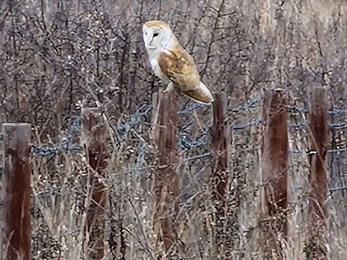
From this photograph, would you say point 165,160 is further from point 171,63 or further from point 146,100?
point 146,100

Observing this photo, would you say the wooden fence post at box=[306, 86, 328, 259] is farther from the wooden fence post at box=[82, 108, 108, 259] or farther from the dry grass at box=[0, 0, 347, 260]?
the wooden fence post at box=[82, 108, 108, 259]

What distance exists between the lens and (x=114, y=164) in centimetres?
331

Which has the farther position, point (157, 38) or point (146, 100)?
point (146, 100)

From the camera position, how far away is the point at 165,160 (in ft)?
11.3

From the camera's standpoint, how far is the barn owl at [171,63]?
12.3 ft

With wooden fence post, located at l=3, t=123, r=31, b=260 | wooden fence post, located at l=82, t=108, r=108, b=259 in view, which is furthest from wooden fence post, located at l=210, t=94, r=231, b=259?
wooden fence post, located at l=3, t=123, r=31, b=260

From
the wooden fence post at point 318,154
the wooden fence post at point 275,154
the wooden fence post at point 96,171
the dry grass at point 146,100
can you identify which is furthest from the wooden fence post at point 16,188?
the wooden fence post at point 318,154

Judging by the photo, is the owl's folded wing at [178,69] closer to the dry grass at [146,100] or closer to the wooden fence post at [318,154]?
the dry grass at [146,100]

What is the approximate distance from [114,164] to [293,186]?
127 cm

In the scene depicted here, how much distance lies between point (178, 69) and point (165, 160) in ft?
1.68

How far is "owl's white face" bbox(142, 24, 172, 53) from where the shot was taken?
3777 millimetres

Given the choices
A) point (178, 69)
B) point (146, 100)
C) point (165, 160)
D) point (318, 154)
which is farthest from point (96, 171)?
point (146, 100)

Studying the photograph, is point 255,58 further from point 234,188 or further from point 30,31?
point 234,188

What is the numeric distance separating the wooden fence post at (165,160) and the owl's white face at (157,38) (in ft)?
1.27
